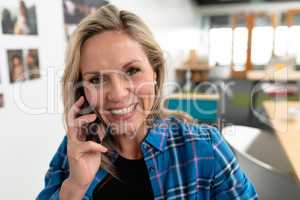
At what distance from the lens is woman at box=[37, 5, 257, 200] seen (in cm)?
88

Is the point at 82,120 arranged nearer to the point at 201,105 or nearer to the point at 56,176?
the point at 56,176

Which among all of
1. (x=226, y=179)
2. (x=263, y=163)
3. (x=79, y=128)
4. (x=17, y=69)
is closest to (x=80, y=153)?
(x=79, y=128)

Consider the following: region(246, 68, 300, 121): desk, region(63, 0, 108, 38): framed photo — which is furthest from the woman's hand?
region(246, 68, 300, 121): desk

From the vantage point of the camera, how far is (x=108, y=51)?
867 mm

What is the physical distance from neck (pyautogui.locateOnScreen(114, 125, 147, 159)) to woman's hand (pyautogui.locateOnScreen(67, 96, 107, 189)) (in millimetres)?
191

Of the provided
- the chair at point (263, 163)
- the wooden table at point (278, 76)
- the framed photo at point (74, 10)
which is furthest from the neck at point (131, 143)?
the wooden table at point (278, 76)

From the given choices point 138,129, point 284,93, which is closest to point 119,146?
point 138,129

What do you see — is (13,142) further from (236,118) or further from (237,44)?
(237,44)

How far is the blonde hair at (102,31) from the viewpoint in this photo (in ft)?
2.97

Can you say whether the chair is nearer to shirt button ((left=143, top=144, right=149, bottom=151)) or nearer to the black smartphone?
shirt button ((left=143, top=144, right=149, bottom=151))

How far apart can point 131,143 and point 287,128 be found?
1.67m

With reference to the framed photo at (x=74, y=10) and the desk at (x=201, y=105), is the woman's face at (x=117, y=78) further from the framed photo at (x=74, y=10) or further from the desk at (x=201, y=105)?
the desk at (x=201, y=105)

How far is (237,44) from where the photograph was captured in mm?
8164

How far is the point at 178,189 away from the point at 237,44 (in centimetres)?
793
